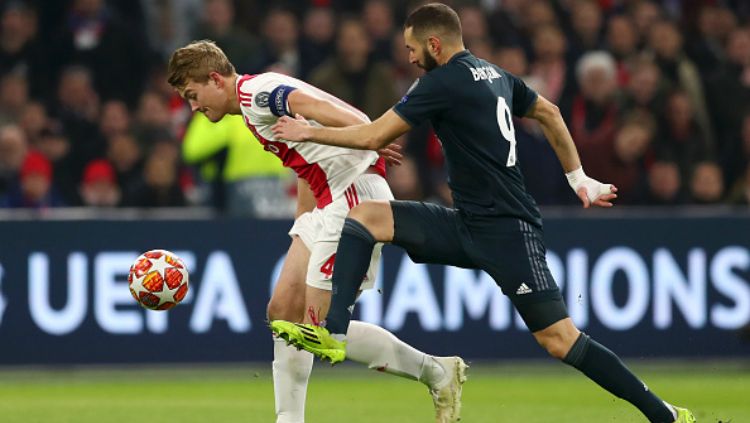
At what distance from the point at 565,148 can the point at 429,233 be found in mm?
912

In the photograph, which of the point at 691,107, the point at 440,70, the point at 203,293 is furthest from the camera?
the point at 691,107

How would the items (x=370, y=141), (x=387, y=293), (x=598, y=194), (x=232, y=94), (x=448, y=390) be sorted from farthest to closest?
(x=387, y=293), (x=448, y=390), (x=232, y=94), (x=598, y=194), (x=370, y=141)

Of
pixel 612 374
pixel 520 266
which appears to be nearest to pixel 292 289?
pixel 520 266

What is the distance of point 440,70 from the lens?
7.50m

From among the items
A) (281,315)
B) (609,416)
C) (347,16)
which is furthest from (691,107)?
(281,315)

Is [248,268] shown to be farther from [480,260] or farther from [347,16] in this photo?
[480,260]

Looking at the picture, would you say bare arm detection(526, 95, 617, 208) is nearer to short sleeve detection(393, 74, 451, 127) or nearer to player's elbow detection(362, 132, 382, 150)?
short sleeve detection(393, 74, 451, 127)

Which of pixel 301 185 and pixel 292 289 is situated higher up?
pixel 301 185

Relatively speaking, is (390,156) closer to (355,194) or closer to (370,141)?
(355,194)

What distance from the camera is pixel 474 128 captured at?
24.6ft

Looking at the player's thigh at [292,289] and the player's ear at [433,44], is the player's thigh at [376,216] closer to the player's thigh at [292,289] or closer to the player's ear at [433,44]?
the player's thigh at [292,289]

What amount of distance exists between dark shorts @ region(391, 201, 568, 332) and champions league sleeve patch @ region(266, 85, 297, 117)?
0.70 meters

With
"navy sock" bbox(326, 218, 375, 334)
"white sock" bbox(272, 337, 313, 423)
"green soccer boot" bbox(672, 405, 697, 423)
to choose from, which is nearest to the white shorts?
"navy sock" bbox(326, 218, 375, 334)

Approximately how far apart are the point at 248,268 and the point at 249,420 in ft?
9.68
